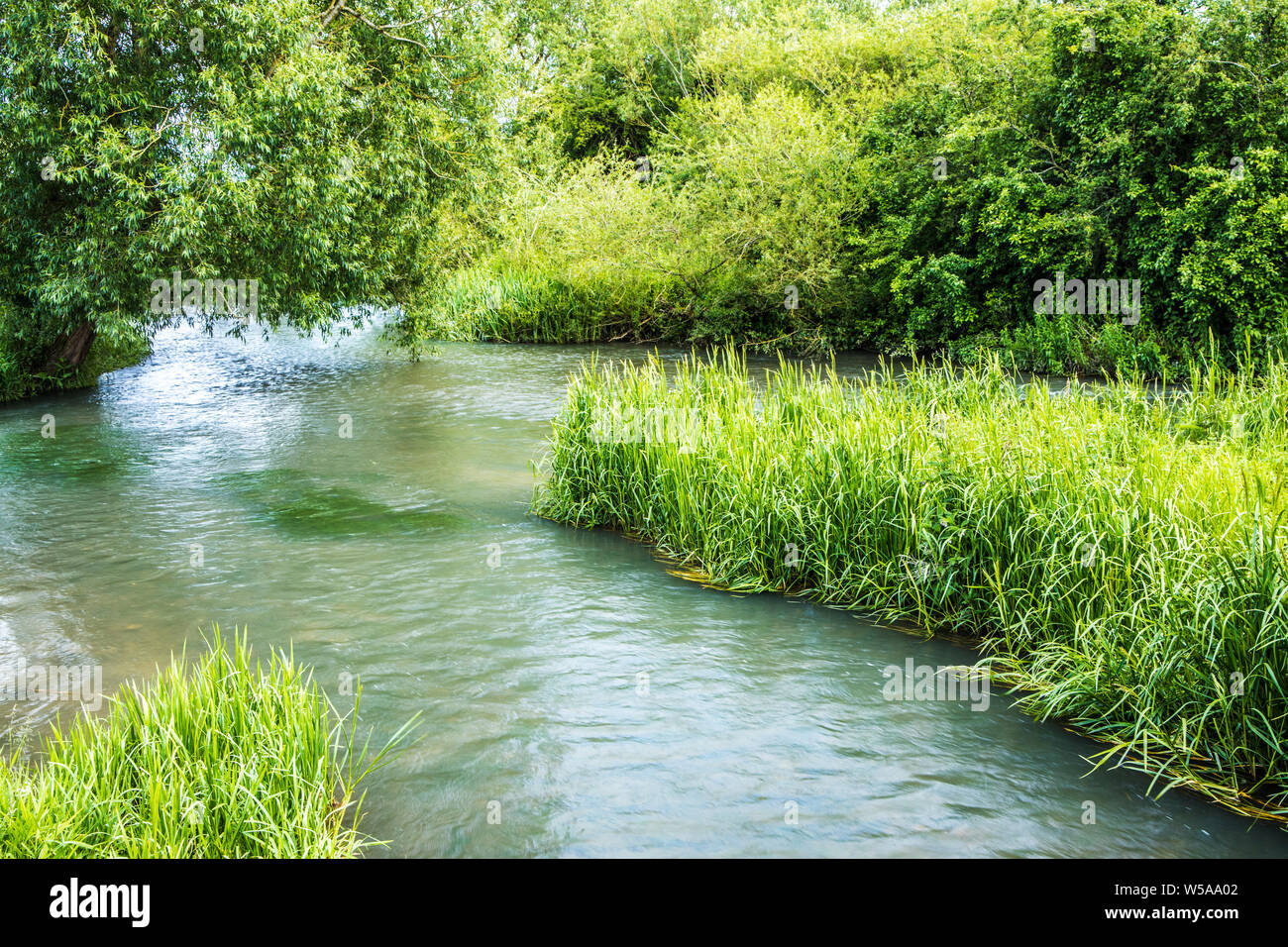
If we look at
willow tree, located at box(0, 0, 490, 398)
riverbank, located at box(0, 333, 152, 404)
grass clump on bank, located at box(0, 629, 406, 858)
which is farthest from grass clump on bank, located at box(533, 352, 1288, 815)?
riverbank, located at box(0, 333, 152, 404)

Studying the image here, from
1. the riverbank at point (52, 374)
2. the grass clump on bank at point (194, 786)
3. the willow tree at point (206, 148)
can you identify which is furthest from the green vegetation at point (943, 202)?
the grass clump on bank at point (194, 786)

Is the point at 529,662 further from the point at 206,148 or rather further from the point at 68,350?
the point at 68,350

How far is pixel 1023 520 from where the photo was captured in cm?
682

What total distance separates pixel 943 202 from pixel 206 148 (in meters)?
14.9

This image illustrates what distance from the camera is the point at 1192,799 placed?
4.96 m

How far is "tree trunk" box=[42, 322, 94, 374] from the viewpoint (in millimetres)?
18344

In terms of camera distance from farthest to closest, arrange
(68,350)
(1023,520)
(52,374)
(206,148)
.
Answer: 1. (68,350)
2. (52,374)
3. (206,148)
4. (1023,520)

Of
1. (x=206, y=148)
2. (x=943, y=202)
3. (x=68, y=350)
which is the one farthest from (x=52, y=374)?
(x=943, y=202)

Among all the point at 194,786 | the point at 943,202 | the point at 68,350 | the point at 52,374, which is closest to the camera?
the point at 194,786

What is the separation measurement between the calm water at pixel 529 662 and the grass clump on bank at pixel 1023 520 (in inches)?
13.8

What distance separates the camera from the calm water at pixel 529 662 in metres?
4.85

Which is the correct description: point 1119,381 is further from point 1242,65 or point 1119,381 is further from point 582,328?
point 582,328
